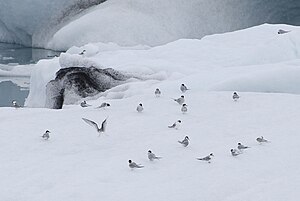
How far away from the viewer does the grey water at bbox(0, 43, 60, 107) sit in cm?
1271

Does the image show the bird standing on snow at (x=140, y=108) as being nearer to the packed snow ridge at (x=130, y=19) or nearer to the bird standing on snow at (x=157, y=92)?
the bird standing on snow at (x=157, y=92)

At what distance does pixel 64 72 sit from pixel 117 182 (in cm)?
576

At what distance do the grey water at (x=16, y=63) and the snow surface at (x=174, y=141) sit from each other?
4.59 metres

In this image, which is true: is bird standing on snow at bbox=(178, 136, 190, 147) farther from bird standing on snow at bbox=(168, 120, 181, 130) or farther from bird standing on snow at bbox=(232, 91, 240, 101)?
bird standing on snow at bbox=(232, 91, 240, 101)

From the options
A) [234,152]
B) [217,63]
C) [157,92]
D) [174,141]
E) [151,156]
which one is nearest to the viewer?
[151,156]

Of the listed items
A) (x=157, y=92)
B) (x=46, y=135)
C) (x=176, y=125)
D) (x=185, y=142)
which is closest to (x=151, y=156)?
(x=185, y=142)

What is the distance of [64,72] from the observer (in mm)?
10039

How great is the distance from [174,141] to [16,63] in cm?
1201

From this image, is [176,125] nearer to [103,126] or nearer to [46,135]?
[103,126]

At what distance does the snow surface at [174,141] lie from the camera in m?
4.37

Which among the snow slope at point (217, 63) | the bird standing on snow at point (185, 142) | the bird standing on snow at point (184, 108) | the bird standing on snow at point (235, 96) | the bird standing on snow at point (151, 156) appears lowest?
the bird standing on snow at point (151, 156)

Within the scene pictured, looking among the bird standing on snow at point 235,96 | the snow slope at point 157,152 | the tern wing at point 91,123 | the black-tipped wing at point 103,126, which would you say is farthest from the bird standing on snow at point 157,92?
the black-tipped wing at point 103,126

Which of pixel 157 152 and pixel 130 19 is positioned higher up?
pixel 130 19

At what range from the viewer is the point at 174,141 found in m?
5.57
